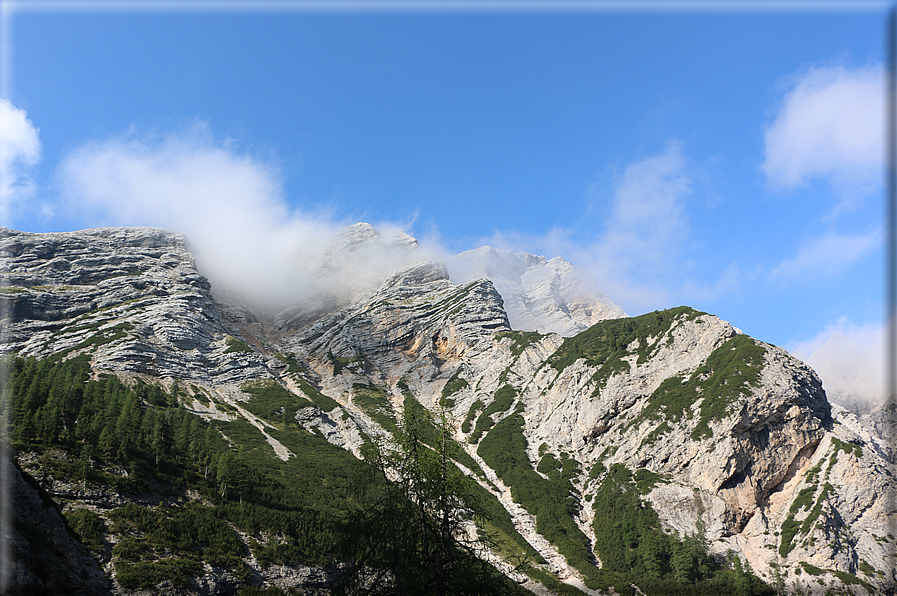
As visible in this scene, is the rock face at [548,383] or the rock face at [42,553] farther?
the rock face at [548,383]

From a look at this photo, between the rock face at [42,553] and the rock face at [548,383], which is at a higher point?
the rock face at [548,383]

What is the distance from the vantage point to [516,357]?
478 feet

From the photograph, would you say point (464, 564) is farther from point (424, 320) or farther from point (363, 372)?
point (424, 320)

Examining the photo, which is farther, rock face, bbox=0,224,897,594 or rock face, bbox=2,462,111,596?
rock face, bbox=0,224,897,594

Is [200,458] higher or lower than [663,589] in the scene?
higher

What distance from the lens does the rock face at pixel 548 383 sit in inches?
2778

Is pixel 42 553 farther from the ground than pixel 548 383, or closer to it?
closer to it

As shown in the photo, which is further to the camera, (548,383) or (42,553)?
(548,383)

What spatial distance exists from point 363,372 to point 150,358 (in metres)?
58.5

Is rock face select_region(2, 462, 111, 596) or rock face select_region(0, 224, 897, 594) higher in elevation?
rock face select_region(0, 224, 897, 594)

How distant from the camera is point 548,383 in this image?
122938 mm

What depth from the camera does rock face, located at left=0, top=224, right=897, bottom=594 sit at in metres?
70.6

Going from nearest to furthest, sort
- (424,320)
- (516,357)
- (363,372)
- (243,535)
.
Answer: (243,535)
(516,357)
(363,372)
(424,320)

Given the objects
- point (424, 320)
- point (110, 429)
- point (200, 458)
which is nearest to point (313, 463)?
point (200, 458)
